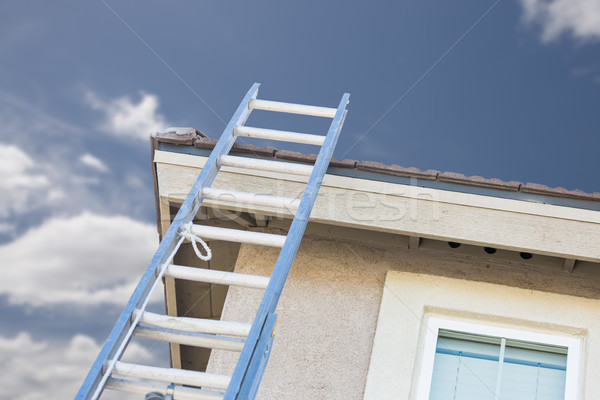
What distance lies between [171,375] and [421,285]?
244 cm

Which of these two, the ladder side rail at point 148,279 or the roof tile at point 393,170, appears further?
the roof tile at point 393,170

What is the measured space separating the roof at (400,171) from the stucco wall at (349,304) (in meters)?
0.64

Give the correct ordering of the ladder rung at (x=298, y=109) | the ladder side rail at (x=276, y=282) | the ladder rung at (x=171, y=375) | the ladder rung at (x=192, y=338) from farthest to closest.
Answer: the ladder rung at (x=298, y=109)
the ladder rung at (x=192, y=338)
the ladder rung at (x=171, y=375)
the ladder side rail at (x=276, y=282)

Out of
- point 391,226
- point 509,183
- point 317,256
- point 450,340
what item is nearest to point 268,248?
point 317,256

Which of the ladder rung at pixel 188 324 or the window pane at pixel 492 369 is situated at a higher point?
the window pane at pixel 492 369

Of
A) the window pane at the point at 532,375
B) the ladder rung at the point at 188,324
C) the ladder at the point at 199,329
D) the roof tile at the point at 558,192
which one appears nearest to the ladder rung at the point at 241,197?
the ladder at the point at 199,329

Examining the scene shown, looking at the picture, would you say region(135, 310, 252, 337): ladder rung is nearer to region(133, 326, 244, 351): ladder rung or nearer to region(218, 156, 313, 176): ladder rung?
region(133, 326, 244, 351): ladder rung

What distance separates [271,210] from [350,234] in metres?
0.76

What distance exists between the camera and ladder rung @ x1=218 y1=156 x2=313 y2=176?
466 centimetres

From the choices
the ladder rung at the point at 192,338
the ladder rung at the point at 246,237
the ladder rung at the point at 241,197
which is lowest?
the ladder rung at the point at 192,338

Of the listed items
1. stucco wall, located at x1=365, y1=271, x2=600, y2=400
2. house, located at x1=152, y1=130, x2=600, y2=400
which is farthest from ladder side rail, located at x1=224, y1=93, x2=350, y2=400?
stucco wall, located at x1=365, y1=271, x2=600, y2=400

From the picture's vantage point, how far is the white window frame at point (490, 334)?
15.4ft

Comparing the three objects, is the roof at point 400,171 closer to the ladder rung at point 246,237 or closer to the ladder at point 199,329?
the ladder at point 199,329

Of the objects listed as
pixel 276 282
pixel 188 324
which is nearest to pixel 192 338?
pixel 188 324
